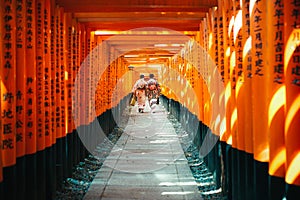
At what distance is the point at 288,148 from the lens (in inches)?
117

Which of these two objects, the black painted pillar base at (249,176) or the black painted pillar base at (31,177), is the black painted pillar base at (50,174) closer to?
the black painted pillar base at (31,177)

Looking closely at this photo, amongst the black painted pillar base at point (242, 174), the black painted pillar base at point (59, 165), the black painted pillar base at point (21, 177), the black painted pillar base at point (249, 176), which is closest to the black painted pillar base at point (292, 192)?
the black painted pillar base at point (249, 176)

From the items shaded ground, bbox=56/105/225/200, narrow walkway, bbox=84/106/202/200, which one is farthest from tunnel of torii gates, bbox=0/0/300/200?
narrow walkway, bbox=84/106/202/200

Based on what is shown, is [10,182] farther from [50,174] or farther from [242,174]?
[242,174]

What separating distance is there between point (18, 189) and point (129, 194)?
91.8 inches

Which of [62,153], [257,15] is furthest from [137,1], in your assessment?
[257,15]

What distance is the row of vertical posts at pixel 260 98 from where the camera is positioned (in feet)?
9.73

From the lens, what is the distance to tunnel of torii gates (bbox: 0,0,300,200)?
10.5 feet

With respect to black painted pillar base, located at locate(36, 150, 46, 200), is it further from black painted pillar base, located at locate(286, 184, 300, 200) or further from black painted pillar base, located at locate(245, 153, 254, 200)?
black painted pillar base, located at locate(286, 184, 300, 200)

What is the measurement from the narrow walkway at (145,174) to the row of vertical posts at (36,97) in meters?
0.81

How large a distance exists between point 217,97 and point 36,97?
2962mm

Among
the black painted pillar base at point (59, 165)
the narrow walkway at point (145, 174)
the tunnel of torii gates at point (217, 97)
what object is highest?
the tunnel of torii gates at point (217, 97)

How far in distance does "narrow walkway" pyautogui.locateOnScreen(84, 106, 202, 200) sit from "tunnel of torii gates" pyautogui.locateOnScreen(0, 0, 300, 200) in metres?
0.63

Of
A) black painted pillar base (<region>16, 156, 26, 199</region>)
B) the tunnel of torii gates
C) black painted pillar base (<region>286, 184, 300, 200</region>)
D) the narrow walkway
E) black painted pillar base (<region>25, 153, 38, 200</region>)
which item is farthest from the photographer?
the narrow walkway
